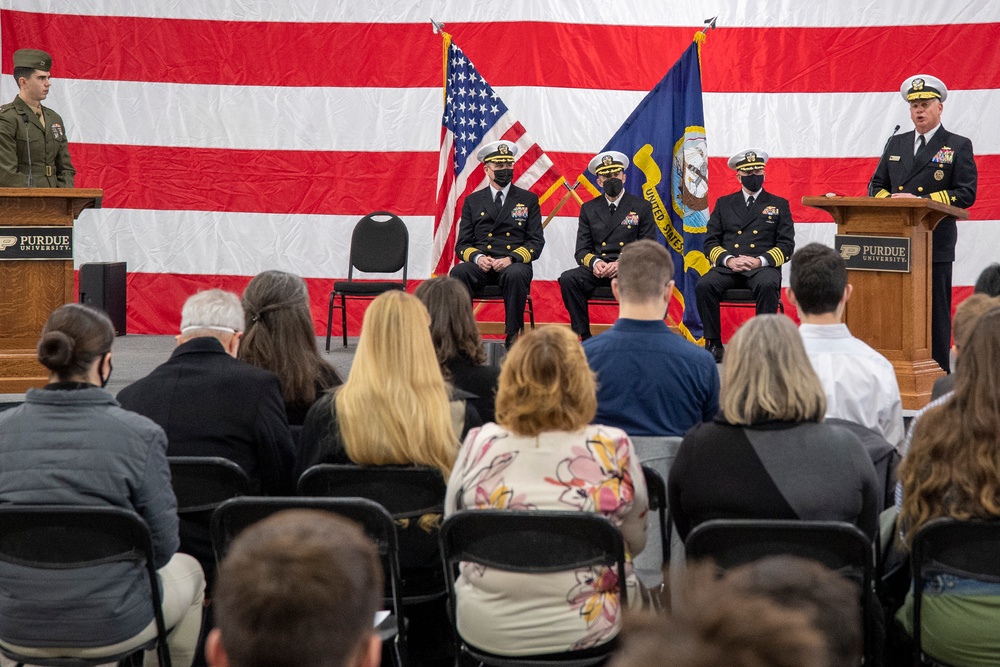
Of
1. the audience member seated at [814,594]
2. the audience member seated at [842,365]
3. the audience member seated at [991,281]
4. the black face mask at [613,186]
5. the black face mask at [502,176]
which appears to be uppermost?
the black face mask at [502,176]

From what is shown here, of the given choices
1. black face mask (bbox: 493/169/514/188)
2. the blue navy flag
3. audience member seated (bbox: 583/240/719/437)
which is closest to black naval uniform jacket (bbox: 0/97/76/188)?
black face mask (bbox: 493/169/514/188)

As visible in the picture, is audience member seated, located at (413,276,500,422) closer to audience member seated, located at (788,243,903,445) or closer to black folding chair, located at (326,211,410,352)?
audience member seated, located at (788,243,903,445)

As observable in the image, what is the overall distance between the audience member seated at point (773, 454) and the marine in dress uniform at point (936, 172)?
3.34m

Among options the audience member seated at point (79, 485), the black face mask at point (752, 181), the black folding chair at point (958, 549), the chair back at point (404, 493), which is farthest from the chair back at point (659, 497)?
the black face mask at point (752, 181)

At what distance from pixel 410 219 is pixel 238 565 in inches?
244

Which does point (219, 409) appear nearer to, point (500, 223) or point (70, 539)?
point (70, 539)

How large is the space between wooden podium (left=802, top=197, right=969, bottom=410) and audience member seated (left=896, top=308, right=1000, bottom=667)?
2.57m

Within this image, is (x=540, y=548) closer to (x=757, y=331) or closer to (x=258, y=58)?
(x=757, y=331)

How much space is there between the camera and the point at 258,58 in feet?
23.0

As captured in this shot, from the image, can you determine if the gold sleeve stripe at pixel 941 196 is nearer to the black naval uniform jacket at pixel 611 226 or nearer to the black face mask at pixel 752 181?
the black face mask at pixel 752 181

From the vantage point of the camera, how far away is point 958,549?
188 centimetres

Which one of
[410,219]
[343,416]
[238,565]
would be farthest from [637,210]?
[238,565]

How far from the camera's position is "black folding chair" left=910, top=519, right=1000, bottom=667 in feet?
6.06

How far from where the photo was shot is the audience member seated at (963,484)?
6.24 ft
